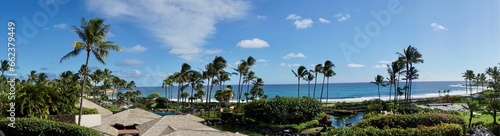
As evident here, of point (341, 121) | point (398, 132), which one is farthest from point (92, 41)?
point (341, 121)

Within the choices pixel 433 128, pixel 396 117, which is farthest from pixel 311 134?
pixel 433 128

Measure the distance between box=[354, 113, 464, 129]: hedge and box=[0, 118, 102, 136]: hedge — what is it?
17.0 m

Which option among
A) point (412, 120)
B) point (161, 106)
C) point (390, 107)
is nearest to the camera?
point (412, 120)

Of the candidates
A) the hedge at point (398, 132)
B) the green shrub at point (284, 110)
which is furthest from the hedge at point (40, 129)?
the green shrub at point (284, 110)

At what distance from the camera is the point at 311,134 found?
111 ft

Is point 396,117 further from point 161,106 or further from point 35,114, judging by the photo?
point 161,106

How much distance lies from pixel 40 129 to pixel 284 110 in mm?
25403

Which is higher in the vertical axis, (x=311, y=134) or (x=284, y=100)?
(x=284, y=100)

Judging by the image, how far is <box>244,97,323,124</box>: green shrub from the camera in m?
39.7

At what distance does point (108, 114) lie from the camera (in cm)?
3378

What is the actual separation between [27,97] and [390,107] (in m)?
48.6

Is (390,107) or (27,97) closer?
(27,97)

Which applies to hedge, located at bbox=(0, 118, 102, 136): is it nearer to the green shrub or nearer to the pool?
the green shrub

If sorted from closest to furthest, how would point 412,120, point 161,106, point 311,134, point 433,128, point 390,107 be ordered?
point 433,128 → point 412,120 → point 311,134 → point 390,107 → point 161,106
